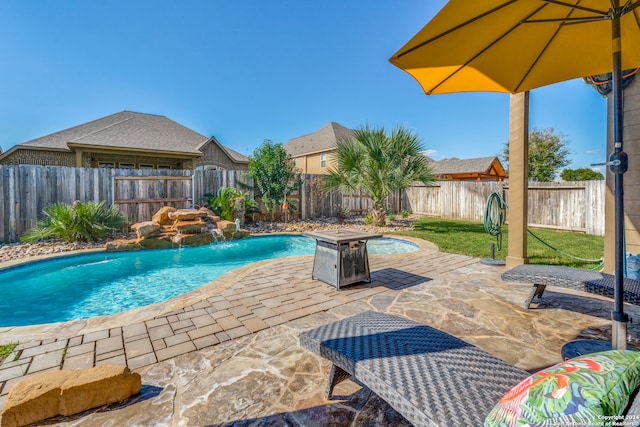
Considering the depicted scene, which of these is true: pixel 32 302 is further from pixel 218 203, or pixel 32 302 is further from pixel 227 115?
pixel 227 115

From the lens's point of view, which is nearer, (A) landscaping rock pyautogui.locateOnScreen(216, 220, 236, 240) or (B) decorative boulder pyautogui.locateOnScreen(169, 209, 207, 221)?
(B) decorative boulder pyautogui.locateOnScreen(169, 209, 207, 221)

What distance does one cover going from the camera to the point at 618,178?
160 cm

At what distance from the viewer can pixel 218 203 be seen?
9773mm

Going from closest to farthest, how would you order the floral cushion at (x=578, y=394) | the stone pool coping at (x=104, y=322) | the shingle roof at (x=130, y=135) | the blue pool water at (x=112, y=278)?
the floral cushion at (x=578, y=394)
the stone pool coping at (x=104, y=322)
the blue pool water at (x=112, y=278)
the shingle roof at (x=130, y=135)

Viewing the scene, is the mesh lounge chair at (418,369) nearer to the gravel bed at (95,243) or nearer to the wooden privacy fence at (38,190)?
the gravel bed at (95,243)

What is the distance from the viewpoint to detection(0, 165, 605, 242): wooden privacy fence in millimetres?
7703

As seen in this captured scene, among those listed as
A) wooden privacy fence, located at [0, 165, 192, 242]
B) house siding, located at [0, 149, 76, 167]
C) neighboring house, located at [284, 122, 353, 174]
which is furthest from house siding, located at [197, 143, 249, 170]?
wooden privacy fence, located at [0, 165, 192, 242]

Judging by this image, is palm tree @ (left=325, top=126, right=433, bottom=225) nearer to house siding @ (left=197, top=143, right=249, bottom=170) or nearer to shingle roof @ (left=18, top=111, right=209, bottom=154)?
shingle roof @ (left=18, top=111, right=209, bottom=154)

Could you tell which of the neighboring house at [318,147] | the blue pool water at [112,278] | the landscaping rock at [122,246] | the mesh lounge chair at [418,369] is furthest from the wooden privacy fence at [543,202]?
the landscaping rock at [122,246]

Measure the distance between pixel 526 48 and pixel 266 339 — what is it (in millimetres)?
3386

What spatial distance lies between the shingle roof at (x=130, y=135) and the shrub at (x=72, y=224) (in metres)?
6.54

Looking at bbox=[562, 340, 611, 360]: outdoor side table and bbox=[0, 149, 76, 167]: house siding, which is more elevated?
bbox=[0, 149, 76, 167]: house siding

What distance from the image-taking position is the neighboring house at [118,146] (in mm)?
13180

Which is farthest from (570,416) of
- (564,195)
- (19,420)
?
(564,195)
